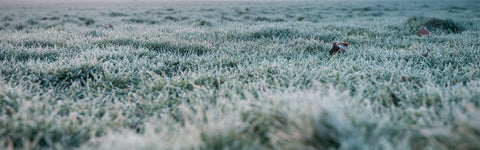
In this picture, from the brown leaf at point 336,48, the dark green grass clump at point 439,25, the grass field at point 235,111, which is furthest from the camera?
the dark green grass clump at point 439,25

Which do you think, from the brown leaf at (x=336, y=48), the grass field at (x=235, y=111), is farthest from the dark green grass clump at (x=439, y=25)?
the grass field at (x=235, y=111)

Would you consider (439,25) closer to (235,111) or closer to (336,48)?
(336,48)

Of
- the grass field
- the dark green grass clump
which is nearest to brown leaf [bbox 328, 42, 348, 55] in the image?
the grass field

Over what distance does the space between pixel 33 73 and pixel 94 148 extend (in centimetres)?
159

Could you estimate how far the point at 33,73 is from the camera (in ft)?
7.24

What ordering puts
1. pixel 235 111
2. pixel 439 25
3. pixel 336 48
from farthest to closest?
pixel 439 25, pixel 336 48, pixel 235 111

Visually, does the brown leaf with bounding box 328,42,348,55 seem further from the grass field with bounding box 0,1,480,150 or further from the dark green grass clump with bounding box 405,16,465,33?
the dark green grass clump with bounding box 405,16,465,33

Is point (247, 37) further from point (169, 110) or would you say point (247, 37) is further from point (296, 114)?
point (296, 114)

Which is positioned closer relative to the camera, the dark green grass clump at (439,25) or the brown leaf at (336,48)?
the brown leaf at (336,48)

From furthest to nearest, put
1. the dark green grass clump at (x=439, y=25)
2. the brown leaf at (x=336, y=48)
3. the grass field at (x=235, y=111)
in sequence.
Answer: the dark green grass clump at (x=439, y=25) < the brown leaf at (x=336, y=48) < the grass field at (x=235, y=111)

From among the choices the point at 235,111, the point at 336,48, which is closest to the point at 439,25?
the point at 336,48

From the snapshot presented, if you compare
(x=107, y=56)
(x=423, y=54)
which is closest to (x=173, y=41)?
(x=107, y=56)

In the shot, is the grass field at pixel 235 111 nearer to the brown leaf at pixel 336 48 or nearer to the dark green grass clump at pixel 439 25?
the brown leaf at pixel 336 48

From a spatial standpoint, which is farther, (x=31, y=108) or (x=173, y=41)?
(x=173, y=41)
